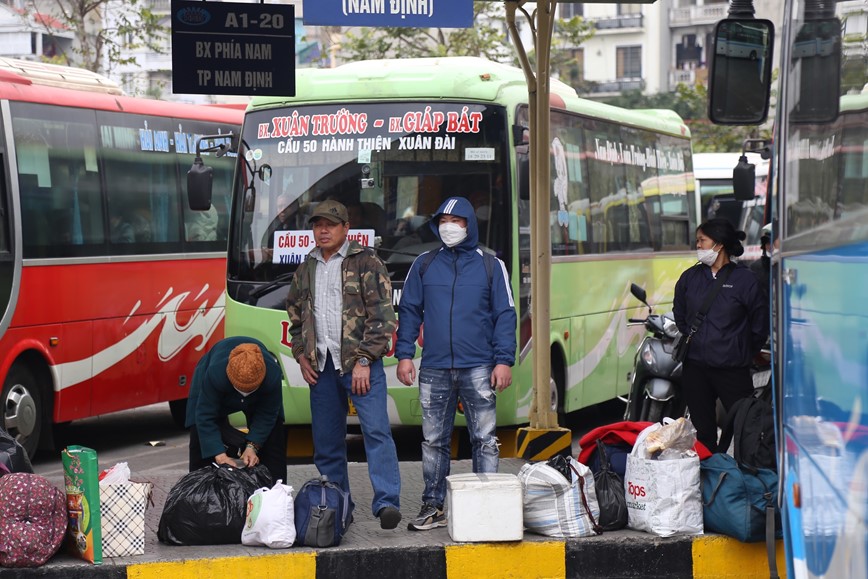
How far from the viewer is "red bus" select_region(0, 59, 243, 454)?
12031 millimetres

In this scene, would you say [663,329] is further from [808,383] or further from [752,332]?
[808,383]

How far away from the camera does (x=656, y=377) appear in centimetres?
1090

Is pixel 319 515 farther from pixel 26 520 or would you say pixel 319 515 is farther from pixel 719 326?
pixel 719 326

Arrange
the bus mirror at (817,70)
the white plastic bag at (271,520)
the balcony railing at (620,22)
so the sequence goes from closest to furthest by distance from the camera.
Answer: the bus mirror at (817,70) < the white plastic bag at (271,520) < the balcony railing at (620,22)

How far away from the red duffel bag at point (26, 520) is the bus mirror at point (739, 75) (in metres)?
3.56

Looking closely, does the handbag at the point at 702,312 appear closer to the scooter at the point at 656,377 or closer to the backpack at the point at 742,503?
the backpack at the point at 742,503

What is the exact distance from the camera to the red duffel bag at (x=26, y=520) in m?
7.00

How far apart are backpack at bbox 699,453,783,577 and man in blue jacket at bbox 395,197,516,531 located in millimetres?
1222

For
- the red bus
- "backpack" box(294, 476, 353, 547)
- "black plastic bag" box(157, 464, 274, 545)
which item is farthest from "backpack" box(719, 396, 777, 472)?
the red bus

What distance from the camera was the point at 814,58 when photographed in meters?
4.61

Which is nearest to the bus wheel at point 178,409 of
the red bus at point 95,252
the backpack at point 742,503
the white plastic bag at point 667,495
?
the red bus at point 95,252

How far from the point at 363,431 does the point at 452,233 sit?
3.82 feet

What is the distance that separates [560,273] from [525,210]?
1.25m

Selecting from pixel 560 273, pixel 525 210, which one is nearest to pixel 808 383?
pixel 525 210
